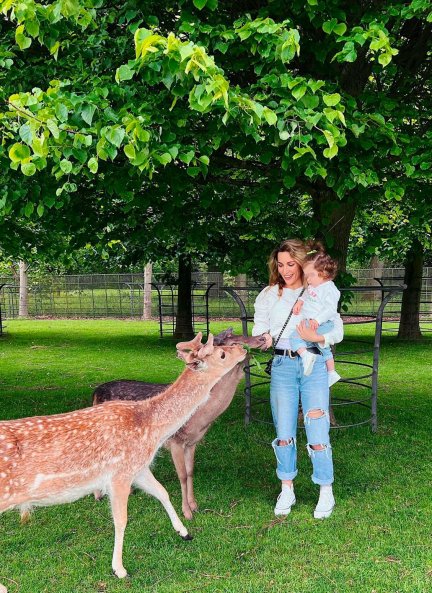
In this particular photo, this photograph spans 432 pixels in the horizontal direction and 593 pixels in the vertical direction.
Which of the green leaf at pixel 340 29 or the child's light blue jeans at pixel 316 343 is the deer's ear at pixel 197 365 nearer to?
the child's light blue jeans at pixel 316 343

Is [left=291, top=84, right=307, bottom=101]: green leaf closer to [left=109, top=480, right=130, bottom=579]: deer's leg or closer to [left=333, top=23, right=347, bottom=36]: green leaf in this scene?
[left=333, top=23, right=347, bottom=36]: green leaf

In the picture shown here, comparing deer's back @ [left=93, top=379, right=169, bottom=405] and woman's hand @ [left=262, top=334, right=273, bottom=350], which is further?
deer's back @ [left=93, top=379, right=169, bottom=405]

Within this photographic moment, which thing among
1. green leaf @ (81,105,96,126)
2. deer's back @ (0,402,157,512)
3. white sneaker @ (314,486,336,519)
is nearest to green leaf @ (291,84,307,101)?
green leaf @ (81,105,96,126)

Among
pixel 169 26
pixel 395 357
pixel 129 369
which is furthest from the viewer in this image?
pixel 395 357

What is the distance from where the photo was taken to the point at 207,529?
446 centimetres

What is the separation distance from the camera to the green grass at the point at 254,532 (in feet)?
12.3

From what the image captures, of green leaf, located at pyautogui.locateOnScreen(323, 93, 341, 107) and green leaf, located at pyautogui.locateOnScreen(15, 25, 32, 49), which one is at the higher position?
green leaf, located at pyautogui.locateOnScreen(15, 25, 32, 49)

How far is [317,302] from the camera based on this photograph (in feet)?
15.0

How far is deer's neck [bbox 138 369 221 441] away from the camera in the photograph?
4.06m

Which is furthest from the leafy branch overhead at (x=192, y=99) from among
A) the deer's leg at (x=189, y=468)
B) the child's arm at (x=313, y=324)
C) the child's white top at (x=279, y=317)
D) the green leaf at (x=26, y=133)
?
the deer's leg at (x=189, y=468)

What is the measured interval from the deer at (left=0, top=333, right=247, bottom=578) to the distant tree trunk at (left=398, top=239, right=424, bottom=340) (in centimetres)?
1266

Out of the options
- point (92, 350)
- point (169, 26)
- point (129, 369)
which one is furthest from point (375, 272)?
point (169, 26)

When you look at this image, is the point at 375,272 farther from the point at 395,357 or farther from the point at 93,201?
the point at 93,201

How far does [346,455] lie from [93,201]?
4.14 m
